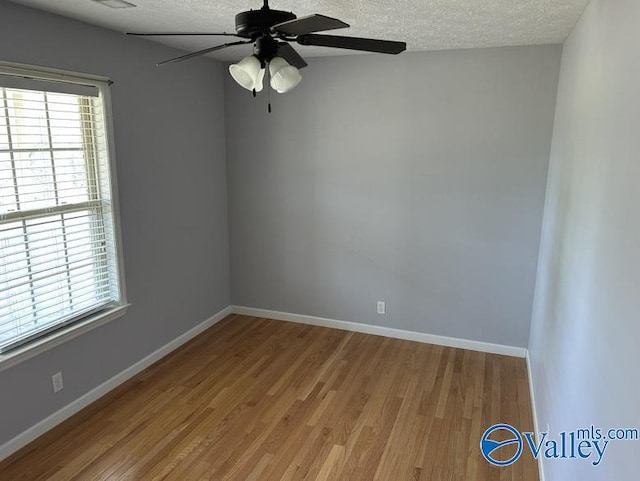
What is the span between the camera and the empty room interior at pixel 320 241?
190cm

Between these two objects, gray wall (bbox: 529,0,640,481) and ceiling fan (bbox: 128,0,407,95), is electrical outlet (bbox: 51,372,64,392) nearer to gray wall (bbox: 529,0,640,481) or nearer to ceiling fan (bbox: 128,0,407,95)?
ceiling fan (bbox: 128,0,407,95)

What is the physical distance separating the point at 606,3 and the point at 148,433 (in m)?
3.30

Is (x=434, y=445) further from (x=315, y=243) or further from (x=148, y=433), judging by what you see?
(x=315, y=243)

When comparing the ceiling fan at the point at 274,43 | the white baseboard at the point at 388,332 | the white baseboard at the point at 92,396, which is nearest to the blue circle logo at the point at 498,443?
the white baseboard at the point at 388,332

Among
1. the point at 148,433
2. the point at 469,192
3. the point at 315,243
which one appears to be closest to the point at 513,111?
the point at 469,192

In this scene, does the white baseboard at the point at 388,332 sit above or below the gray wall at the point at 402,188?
below

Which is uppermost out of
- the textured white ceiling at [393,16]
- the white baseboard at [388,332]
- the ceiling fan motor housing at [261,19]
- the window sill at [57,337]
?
the textured white ceiling at [393,16]

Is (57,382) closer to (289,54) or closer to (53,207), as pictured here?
(53,207)

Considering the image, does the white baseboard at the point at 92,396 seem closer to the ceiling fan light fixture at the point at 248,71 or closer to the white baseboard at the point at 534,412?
the ceiling fan light fixture at the point at 248,71

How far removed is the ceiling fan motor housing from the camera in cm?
172

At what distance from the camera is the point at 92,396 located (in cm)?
313

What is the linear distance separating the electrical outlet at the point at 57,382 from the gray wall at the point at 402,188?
2.07 m

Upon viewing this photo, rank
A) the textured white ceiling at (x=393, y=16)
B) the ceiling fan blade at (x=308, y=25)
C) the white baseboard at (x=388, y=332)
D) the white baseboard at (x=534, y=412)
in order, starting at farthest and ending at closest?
the white baseboard at (x=388, y=332) → the white baseboard at (x=534, y=412) → the textured white ceiling at (x=393, y=16) → the ceiling fan blade at (x=308, y=25)

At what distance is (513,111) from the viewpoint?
11.4 ft
